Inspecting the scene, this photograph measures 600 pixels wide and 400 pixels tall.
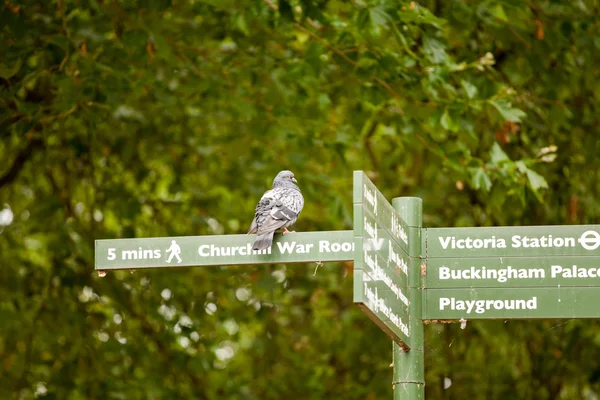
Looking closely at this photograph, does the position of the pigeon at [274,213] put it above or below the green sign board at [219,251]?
above

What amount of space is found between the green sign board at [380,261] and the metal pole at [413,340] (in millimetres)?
39

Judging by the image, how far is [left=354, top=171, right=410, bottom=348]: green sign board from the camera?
11.6 feet

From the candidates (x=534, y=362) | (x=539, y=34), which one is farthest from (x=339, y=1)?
(x=534, y=362)

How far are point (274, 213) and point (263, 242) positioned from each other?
0.74 feet

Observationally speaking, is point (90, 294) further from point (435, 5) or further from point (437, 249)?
point (437, 249)

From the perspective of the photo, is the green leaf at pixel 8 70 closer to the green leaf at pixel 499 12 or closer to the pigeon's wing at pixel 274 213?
the pigeon's wing at pixel 274 213

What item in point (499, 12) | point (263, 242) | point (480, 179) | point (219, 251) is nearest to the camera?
point (263, 242)

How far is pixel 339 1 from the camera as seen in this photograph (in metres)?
7.07

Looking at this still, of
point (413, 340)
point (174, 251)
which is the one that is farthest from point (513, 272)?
point (174, 251)

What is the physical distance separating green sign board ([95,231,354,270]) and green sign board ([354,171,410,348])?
6.2 inches

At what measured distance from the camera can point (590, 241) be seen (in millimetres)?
4160

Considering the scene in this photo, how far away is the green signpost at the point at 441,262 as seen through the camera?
13.1ft

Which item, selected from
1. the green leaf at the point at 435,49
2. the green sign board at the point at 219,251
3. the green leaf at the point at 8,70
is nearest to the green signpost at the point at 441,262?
the green sign board at the point at 219,251

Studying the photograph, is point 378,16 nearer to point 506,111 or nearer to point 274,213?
point 506,111
